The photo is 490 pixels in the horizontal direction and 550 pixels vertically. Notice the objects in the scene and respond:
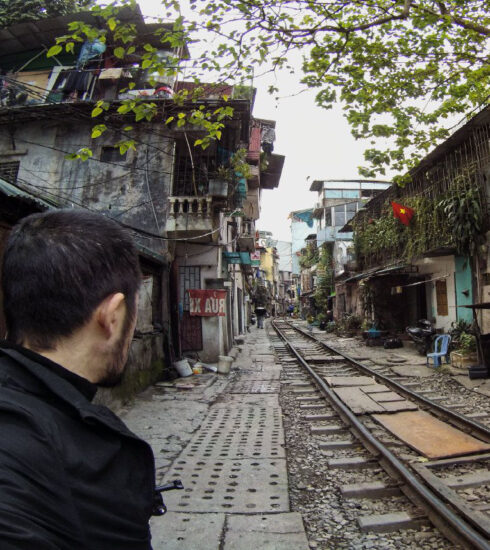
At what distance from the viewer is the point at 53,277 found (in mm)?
967

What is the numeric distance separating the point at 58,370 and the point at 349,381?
9353mm

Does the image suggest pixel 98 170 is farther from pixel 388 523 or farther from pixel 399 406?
pixel 388 523

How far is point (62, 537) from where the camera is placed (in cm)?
74

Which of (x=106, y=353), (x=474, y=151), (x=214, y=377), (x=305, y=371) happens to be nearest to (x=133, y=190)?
(x=214, y=377)

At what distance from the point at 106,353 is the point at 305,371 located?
428 inches

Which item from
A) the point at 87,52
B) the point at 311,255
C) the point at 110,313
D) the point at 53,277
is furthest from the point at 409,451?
the point at 311,255

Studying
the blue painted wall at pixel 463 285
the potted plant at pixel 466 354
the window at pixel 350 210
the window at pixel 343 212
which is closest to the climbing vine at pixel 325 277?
the window at pixel 343 212

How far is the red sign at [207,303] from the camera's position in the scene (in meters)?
12.2

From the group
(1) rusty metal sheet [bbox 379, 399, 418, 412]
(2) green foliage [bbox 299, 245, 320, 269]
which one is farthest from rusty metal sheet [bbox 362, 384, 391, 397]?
(2) green foliage [bbox 299, 245, 320, 269]

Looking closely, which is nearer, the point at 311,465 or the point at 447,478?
the point at 447,478

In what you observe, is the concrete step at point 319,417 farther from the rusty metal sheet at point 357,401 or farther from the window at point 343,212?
the window at point 343,212

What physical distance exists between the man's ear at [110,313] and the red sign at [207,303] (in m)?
11.3

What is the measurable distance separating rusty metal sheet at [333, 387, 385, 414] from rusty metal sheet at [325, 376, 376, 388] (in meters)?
0.55

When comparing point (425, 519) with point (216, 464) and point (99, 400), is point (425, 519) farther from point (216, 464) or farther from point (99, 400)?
point (99, 400)
